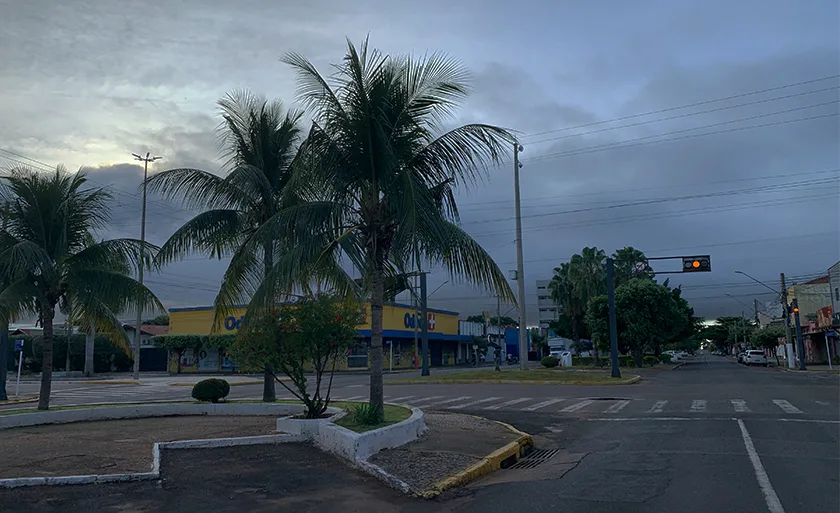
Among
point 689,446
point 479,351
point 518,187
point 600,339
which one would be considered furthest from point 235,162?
point 479,351

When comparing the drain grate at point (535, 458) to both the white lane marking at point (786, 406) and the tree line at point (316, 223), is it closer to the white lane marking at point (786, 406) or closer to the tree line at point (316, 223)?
the tree line at point (316, 223)

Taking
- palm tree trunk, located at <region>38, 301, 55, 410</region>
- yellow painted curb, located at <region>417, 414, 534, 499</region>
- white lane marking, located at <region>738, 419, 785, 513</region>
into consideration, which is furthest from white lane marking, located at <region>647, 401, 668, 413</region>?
palm tree trunk, located at <region>38, 301, 55, 410</region>

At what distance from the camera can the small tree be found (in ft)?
42.0

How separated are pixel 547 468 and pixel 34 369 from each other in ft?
198

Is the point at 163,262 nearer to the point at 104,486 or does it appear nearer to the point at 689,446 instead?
the point at 104,486

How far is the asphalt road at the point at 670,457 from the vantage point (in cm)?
773

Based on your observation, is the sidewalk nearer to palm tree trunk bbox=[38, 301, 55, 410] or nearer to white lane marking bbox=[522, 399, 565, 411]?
white lane marking bbox=[522, 399, 565, 411]

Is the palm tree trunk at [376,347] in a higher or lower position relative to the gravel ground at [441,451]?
higher

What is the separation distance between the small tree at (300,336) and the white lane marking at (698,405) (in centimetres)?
1024

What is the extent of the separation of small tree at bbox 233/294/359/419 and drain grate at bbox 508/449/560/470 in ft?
13.7

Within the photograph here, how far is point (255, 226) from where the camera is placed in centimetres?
1762

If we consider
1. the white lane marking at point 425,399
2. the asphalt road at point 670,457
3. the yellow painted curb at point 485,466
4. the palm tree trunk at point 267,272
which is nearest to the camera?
the asphalt road at point 670,457

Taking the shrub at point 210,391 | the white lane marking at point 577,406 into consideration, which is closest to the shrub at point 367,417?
the shrub at point 210,391

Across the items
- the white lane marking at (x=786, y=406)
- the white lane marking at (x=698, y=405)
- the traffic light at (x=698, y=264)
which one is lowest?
the white lane marking at (x=786, y=406)
